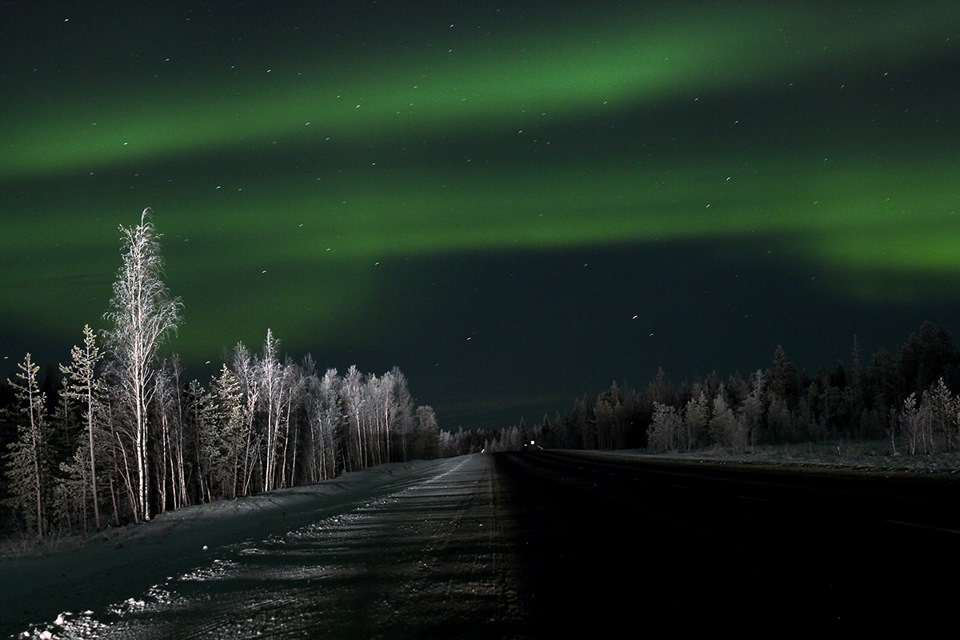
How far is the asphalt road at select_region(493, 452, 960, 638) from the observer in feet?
21.1

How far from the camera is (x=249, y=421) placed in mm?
54219

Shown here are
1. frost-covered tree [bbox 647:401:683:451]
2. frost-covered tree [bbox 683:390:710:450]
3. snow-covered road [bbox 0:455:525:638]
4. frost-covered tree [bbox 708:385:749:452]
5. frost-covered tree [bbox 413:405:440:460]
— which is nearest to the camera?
snow-covered road [bbox 0:455:525:638]

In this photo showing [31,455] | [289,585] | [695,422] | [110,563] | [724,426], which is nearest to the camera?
[289,585]

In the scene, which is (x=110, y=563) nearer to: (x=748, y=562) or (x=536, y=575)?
(x=536, y=575)

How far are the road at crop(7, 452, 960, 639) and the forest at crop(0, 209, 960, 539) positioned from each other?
1535 cm

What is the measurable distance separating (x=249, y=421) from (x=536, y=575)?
161 ft

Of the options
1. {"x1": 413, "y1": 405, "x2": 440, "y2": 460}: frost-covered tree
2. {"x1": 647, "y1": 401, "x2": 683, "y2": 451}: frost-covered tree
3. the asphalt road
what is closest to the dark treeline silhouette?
{"x1": 647, "y1": 401, "x2": 683, "y2": 451}: frost-covered tree

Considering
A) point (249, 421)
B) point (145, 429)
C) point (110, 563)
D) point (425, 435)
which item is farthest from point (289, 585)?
point (425, 435)

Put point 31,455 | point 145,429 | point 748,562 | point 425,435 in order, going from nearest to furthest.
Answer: point 748,562 → point 145,429 → point 31,455 → point 425,435

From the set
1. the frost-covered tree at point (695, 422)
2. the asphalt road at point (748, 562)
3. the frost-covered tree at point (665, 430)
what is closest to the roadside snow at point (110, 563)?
the asphalt road at point (748, 562)

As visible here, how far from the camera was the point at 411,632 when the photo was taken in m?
6.66

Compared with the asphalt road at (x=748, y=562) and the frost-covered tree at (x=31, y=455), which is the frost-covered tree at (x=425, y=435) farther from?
the asphalt road at (x=748, y=562)

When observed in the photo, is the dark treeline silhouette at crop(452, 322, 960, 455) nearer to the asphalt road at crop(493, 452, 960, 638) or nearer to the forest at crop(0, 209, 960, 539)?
the forest at crop(0, 209, 960, 539)

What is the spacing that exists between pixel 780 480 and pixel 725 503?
337 inches
